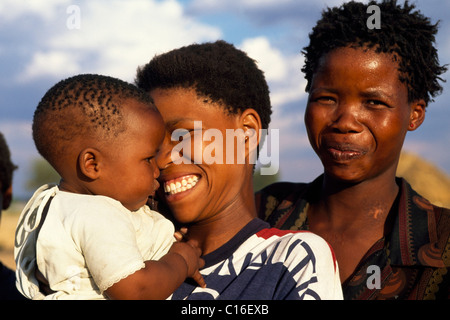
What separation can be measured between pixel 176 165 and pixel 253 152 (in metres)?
0.46

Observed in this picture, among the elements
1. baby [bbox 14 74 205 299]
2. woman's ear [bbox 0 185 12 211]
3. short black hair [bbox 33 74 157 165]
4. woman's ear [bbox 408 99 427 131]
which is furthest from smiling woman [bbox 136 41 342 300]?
woman's ear [bbox 0 185 12 211]

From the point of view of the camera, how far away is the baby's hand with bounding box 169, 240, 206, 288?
2541 millimetres

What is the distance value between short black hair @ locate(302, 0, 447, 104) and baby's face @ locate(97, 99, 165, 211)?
1.45m

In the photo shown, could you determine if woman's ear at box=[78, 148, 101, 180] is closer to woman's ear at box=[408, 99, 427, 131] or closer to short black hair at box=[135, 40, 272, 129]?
short black hair at box=[135, 40, 272, 129]

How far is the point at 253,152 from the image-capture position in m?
3.03

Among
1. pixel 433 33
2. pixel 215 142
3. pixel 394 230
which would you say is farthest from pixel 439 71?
pixel 215 142

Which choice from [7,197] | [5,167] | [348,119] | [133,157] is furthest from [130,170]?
[7,197]

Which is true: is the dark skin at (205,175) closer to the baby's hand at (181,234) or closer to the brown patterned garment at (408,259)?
the baby's hand at (181,234)

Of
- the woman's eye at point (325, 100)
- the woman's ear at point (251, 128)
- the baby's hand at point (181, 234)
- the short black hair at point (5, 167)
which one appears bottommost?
the baby's hand at point (181, 234)

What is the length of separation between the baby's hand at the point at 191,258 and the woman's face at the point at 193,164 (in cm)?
21

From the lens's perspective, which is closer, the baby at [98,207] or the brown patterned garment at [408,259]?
the baby at [98,207]

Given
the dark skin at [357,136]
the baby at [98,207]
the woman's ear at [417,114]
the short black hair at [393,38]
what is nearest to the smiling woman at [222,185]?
the baby at [98,207]

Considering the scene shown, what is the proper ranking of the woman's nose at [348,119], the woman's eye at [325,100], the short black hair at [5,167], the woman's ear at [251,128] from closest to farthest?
1. the woman's ear at [251,128]
2. the woman's nose at [348,119]
3. the woman's eye at [325,100]
4. the short black hair at [5,167]

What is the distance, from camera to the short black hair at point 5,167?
522 centimetres
